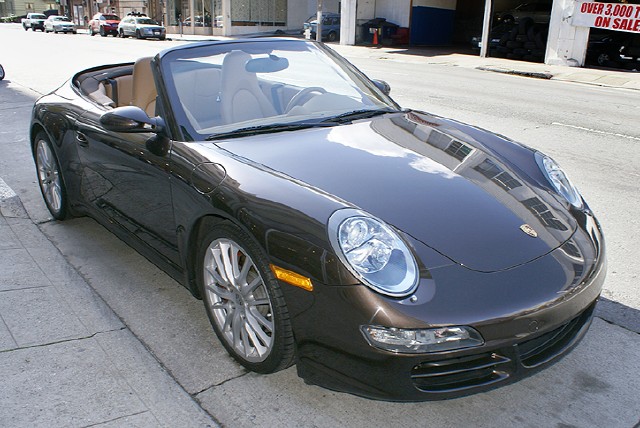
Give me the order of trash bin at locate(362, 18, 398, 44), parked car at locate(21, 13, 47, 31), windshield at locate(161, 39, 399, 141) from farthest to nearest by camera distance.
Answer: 1. parked car at locate(21, 13, 47, 31)
2. trash bin at locate(362, 18, 398, 44)
3. windshield at locate(161, 39, 399, 141)

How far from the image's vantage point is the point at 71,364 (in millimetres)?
2832

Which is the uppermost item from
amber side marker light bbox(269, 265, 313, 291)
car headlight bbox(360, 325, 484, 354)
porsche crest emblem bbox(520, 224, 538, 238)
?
porsche crest emblem bbox(520, 224, 538, 238)

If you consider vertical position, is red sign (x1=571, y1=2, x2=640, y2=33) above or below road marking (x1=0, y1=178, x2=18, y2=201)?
above

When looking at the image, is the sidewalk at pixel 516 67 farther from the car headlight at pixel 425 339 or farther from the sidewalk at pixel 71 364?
the car headlight at pixel 425 339

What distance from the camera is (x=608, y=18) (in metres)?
18.6

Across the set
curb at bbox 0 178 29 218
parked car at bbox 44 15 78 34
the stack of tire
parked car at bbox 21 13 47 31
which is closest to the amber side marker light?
curb at bbox 0 178 29 218

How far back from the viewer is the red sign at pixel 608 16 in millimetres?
17969

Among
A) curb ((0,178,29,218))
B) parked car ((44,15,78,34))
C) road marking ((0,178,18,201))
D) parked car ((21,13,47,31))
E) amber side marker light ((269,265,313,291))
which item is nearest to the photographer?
amber side marker light ((269,265,313,291))

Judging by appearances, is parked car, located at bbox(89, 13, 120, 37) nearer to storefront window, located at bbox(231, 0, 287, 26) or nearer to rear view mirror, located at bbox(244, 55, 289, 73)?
storefront window, located at bbox(231, 0, 287, 26)

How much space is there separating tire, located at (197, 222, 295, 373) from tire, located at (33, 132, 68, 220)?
2139 mm

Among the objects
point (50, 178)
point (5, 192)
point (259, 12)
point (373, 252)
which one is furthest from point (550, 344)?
point (259, 12)

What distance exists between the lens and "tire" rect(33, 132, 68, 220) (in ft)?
14.7

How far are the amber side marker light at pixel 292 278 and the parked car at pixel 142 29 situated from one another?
121 feet

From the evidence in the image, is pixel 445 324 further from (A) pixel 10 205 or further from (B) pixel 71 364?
(A) pixel 10 205
